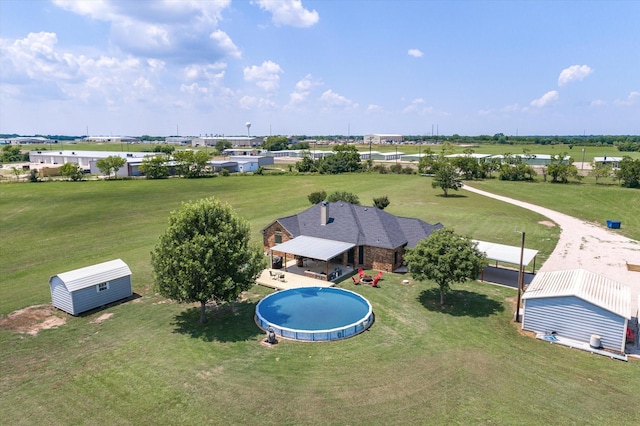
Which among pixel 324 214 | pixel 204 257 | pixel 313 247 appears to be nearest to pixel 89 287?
pixel 204 257

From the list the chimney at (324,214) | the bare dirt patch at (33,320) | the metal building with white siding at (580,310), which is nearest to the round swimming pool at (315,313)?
the chimney at (324,214)

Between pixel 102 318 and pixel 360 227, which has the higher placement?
pixel 360 227

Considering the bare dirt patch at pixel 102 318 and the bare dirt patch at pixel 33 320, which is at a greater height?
the bare dirt patch at pixel 33 320

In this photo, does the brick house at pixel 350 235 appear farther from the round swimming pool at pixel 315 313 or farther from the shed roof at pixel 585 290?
the shed roof at pixel 585 290

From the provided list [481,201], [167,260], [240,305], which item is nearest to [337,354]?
[240,305]

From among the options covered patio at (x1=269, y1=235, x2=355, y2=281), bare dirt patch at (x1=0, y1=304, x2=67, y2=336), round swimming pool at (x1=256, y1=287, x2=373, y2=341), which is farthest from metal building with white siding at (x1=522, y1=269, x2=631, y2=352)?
bare dirt patch at (x1=0, y1=304, x2=67, y2=336)

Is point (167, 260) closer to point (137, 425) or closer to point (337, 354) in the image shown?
point (137, 425)

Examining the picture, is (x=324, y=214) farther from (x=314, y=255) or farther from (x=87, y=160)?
(x=87, y=160)
